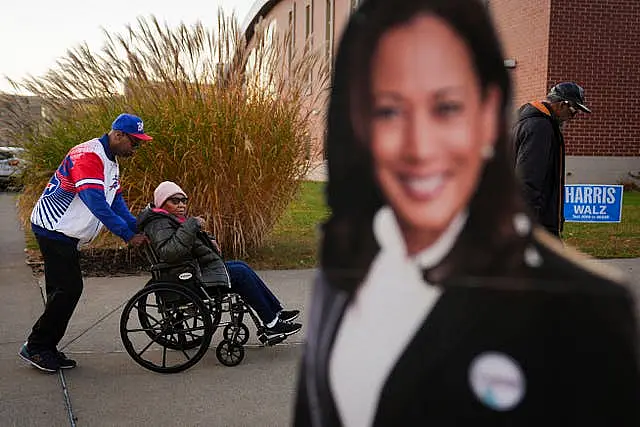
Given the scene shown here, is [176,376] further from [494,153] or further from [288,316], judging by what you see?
[494,153]

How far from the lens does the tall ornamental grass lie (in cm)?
783

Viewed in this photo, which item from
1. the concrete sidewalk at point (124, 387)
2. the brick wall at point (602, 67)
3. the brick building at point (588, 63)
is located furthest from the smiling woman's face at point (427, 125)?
the brick wall at point (602, 67)

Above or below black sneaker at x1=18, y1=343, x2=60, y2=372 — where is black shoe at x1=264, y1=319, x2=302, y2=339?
above

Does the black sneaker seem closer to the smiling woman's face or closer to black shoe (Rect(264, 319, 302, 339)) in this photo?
black shoe (Rect(264, 319, 302, 339))

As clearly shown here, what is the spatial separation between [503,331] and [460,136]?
1.51 ft

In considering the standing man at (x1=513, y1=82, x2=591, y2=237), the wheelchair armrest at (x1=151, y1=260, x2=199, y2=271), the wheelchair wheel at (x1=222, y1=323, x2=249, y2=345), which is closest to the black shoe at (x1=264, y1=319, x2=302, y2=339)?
the wheelchair wheel at (x1=222, y1=323, x2=249, y2=345)

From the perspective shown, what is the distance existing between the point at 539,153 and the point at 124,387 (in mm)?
2923

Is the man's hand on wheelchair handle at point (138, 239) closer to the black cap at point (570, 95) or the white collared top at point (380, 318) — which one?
the black cap at point (570, 95)

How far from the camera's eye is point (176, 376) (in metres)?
4.77

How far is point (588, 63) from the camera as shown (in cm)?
1317

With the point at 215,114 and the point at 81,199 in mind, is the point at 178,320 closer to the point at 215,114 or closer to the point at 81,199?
the point at 81,199

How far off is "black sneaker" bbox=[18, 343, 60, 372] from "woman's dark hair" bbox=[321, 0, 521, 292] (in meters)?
3.55

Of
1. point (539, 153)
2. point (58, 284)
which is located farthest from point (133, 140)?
point (539, 153)

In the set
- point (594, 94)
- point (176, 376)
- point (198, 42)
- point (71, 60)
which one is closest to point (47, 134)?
point (71, 60)
